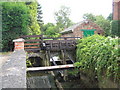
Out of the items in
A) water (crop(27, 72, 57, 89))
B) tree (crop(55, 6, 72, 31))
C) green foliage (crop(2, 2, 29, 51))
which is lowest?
water (crop(27, 72, 57, 89))

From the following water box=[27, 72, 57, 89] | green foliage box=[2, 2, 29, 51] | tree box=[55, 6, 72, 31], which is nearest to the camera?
water box=[27, 72, 57, 89]

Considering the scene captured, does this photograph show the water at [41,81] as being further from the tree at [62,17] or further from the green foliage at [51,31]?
the tree at [62,17]

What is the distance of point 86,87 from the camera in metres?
5.98

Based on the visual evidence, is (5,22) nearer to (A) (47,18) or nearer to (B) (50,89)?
(B) (50,89)

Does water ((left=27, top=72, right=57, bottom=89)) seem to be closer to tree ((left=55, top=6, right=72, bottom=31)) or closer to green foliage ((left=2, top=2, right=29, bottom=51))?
green foliage ((left=2, top=2, right=29, bottom=51))

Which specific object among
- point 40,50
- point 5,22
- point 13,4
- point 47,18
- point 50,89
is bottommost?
point 50,89

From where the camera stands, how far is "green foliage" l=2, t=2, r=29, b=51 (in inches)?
346

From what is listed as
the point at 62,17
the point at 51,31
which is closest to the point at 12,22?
the point at 51,31

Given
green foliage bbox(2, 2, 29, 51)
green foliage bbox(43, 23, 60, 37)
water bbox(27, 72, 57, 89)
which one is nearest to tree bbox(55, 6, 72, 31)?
green foliage bbox(43, 23, 60, 37)

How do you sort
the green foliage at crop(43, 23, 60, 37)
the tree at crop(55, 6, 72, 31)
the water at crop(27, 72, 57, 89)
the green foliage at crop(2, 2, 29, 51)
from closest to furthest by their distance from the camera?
the water at crop(27, 72, 57, 89) → the green foliage at crop(2, 2, 29, 51) → the green foliage at crop(43, 23, 60, 37) → the tree at crop(55, 6, 72, 31)

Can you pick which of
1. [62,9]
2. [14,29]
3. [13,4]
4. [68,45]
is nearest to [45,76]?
[68,45]

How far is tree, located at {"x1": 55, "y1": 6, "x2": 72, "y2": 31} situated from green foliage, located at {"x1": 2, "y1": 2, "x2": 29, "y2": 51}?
2137 cm

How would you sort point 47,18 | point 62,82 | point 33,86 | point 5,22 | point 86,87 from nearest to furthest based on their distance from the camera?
point 86,87, point 33,86, point 62,82, point 5,22, point 47,18

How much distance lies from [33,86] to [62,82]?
1.68 m
